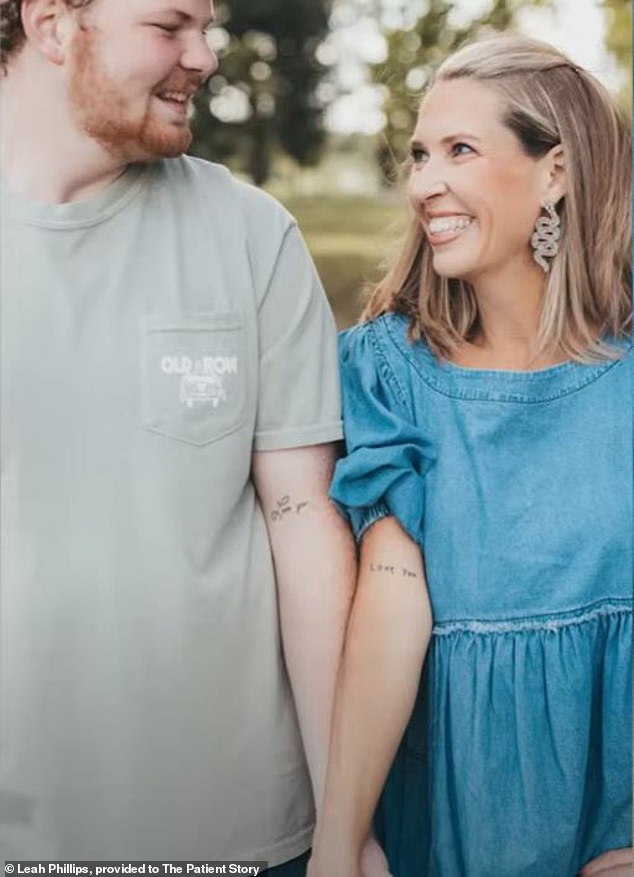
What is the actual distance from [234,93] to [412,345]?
712 mm

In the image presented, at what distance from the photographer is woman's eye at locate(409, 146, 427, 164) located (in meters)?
2.27

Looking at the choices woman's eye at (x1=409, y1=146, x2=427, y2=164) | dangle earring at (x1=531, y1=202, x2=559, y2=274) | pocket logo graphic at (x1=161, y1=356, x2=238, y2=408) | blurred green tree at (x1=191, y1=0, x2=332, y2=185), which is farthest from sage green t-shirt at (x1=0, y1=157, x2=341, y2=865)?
blurred green tree at (x1=191, y1=0, x2=332, y2=185)

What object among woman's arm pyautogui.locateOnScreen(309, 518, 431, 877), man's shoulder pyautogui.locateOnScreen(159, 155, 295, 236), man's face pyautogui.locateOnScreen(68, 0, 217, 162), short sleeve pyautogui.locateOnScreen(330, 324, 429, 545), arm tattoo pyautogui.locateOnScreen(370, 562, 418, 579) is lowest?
woman's arm pyautogui.locateOnScreen(309, 518, 431, 877)

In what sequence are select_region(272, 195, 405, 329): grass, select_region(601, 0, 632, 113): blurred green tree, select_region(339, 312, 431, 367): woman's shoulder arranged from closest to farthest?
select_region(339, 312, 431, 367): woman's shoulder → select_region(601, 0, 632, 113): blurred green tree → select_region(272, 195, 405, 329): grass

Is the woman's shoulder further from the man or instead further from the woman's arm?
the woman's arm

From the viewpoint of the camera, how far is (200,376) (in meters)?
2.16

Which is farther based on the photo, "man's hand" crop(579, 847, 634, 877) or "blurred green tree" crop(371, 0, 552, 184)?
"blurred green tree" crop(371, 0, 552, 184)

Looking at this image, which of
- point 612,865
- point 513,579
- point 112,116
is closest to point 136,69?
point 112,116

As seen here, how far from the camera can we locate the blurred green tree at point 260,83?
2.69 m

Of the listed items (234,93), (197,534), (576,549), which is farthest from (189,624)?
(234,93)

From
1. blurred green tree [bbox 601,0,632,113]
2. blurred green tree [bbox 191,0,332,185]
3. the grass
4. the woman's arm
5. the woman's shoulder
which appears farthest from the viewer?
the grass

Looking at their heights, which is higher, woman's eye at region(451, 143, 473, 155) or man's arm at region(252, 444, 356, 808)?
woman's eye at region(451, 143, 473, 155)

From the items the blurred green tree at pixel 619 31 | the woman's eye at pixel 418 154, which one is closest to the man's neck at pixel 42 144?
the woman's eye at pixel 418 154

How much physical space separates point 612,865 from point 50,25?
1.52 meters
